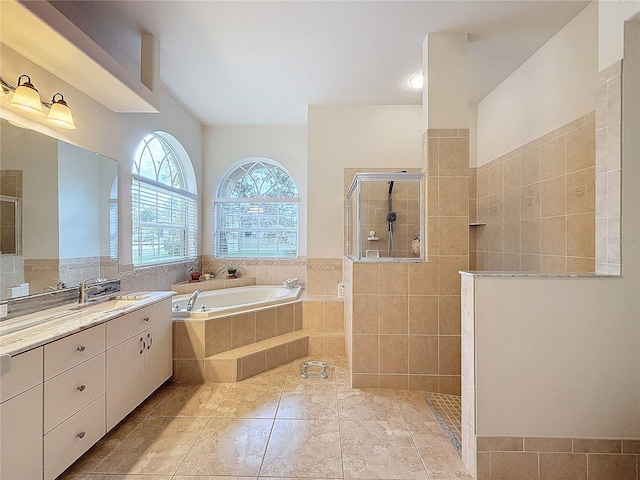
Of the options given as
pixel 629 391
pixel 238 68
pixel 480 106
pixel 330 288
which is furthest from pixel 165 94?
pixel 629 391

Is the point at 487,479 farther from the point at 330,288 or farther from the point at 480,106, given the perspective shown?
the point at 480,106

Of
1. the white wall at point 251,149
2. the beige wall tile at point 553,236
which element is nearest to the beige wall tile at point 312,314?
the white wall at point 251,149

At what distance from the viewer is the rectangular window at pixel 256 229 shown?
450 centimetres

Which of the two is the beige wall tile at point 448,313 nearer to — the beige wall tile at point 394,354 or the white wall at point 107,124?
the beige wall tile at point 394,354

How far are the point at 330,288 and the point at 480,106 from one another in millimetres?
2683

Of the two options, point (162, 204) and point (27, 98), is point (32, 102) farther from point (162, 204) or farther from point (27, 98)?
point (162, 204)

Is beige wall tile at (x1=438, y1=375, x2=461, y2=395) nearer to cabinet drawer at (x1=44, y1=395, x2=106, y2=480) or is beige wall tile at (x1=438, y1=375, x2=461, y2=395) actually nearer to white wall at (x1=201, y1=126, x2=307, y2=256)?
cabinet drawer at (x1=44, y1=395, x2=106, y2=480)

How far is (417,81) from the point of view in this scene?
3057 millimetres

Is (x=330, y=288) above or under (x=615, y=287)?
under

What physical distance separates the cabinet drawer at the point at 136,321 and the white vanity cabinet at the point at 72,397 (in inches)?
2.8

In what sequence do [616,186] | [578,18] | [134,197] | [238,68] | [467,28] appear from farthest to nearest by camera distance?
[134,197]
[238,68]
[467,28]
[578,18]
[616,186]

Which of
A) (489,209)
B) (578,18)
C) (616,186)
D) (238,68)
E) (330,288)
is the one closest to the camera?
(616,186)

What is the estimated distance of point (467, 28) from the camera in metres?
2.31

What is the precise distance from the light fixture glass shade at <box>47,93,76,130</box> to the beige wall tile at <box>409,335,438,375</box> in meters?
2.75
